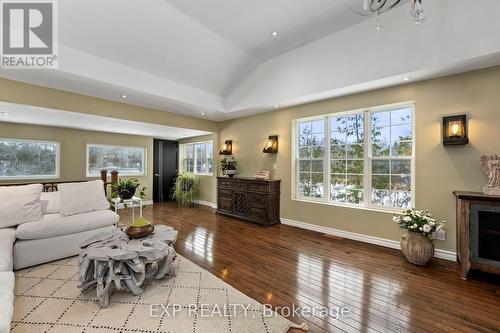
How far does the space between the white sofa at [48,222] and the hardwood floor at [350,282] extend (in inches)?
55.1

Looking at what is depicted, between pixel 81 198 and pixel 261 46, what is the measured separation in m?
4.03

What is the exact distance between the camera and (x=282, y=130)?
16.2ft

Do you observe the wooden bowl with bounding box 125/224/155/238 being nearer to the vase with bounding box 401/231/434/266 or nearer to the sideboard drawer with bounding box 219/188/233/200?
the sideboard drawer with bounding box 219/188/233/200

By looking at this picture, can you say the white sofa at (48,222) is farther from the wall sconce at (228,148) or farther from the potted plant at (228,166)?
the wall sconce at (228,148)

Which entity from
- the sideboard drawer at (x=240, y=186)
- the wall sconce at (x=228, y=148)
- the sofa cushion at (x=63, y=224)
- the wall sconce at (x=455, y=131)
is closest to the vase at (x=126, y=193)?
the sofa cushion at (x=63, y=224)

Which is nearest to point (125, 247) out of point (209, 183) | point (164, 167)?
point (209, 183)

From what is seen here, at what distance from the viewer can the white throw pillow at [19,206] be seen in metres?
2.79

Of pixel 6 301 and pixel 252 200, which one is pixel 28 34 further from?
pixel 252 200

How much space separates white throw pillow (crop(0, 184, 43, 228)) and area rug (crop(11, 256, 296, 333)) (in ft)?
2.62

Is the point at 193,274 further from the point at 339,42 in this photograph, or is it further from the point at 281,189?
the point at 339,42

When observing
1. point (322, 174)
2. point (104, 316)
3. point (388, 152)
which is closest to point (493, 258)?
point (388, 152)

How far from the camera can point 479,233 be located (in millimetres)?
2473

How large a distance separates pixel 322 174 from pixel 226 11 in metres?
3.29

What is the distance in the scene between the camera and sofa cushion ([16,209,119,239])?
2713 mm
